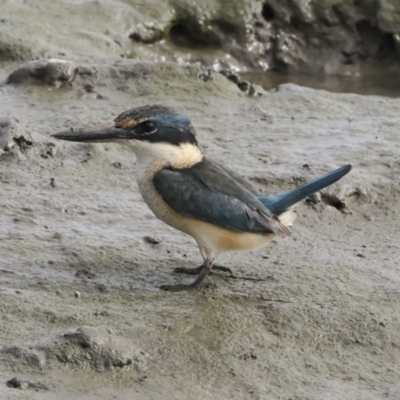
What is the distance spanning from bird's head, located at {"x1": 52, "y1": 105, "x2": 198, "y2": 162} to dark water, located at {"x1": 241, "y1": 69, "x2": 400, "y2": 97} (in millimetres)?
4774

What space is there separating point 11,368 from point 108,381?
0.37 metres

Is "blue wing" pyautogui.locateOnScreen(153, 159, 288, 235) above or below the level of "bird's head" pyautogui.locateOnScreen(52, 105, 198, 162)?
below

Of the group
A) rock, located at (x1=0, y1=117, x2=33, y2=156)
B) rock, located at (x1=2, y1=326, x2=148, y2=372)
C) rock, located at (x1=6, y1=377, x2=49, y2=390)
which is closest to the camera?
rock, located at (x1=6, y1=377, x2=49, y2=390)

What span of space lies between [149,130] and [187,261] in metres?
0.75

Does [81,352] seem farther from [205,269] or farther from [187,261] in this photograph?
[187,261]

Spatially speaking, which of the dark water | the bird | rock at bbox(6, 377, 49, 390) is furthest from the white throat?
the dark water

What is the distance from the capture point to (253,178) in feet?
20.7

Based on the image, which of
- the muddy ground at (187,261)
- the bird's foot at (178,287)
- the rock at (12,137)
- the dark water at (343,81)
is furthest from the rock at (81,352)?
the dark water at (343,81)

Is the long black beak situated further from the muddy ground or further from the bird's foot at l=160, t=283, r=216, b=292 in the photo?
the bird's foot at l=160, t=283, r=216, b=292

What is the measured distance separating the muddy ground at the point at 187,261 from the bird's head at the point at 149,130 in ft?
1.96

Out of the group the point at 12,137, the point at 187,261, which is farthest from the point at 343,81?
the point at 187,261

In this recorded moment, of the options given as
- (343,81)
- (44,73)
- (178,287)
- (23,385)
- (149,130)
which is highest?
(149,130)

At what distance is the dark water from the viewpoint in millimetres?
9781

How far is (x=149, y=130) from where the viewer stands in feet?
16.2
